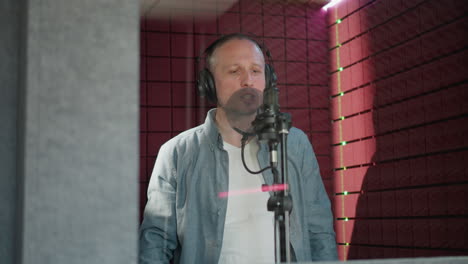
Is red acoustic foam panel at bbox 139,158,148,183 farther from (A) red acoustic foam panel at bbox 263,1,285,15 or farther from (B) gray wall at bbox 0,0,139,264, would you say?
(A) red acoustic foam panel at bbox 263,1,285,15

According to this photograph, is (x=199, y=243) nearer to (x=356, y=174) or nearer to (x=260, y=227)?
(x=260, y=227)

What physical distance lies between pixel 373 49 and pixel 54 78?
4.40 ft

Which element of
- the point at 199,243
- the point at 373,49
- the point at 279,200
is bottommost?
the point at 199,243

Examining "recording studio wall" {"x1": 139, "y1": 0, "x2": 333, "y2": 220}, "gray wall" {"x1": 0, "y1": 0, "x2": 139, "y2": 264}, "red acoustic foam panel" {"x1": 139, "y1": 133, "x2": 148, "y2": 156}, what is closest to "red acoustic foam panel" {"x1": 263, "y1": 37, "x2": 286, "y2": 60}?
"recording studio wall" {"x1": 139, "y1": 0, "x2": 333, "y2": 220}

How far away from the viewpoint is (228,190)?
1833mm

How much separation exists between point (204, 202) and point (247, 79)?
45 cm

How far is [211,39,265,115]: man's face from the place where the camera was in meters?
1.79

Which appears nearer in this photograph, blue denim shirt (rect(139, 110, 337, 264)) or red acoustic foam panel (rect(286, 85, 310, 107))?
blue denim shirt (rect(139, 110, 337, 264))

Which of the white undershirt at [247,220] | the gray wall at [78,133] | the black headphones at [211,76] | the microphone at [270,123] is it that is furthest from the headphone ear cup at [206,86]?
the gray wall at [78,133]

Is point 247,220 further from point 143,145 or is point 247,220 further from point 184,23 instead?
point 184,23

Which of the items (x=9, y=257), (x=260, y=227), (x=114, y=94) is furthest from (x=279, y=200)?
(x=9, y=257)

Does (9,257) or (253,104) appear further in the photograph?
(253,104)

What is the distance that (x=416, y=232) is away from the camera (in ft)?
6.14

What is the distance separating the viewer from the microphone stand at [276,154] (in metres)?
1.44
